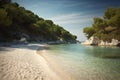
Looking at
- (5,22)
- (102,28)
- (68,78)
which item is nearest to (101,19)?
(102,28)

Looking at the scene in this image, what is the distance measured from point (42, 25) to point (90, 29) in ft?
80.3

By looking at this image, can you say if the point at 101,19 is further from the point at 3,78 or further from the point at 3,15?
the point at 3,78

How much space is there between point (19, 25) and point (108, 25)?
34439 millimetres

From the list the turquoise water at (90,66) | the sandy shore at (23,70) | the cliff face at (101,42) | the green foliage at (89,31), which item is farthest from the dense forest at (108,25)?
the sandy shore at (23,70)

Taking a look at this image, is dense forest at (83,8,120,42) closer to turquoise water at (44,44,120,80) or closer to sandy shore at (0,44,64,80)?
turquoise water at (44,44,120,80)

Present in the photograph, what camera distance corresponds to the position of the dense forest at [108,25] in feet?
173

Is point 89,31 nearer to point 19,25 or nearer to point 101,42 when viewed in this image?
point 101,42

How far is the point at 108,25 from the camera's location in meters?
58.6

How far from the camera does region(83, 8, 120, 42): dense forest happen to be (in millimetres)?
52653

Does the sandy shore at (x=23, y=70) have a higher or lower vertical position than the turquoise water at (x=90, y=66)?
higher

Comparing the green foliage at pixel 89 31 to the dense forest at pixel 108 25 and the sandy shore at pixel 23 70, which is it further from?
the sandy shore at pixel 23 70

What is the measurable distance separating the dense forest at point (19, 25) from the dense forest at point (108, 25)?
86.5 ft

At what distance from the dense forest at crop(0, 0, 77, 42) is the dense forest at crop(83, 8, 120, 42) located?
26.4 metres

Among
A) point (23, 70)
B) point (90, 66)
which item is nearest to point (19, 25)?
point (90, 66)
